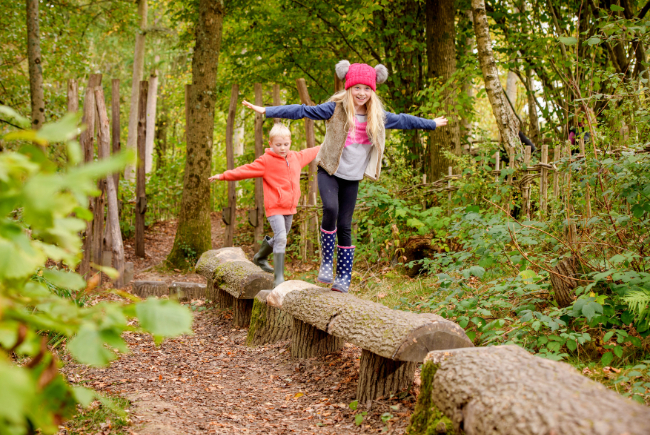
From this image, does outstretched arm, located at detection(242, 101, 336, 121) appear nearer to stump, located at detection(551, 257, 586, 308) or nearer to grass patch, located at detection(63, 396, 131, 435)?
stump, located at detection(551, 257, 586, 308)

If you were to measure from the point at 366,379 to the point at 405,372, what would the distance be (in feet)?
0.90

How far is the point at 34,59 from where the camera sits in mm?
8148

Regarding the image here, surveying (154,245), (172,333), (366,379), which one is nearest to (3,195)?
(172,333)

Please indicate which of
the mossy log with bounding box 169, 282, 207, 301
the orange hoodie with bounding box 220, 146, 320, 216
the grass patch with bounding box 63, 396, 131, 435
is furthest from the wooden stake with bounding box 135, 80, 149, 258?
the grass patch with bounding box 63, 396, 131, 435

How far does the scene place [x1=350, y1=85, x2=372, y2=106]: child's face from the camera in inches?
170

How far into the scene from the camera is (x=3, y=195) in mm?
1023

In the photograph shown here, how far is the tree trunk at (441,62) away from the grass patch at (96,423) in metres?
6.50

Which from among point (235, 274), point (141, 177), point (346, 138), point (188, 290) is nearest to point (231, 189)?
point (141, 177)

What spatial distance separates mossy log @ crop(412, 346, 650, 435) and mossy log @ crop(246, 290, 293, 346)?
2.67 metres

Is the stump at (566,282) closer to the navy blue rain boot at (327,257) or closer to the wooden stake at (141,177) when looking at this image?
the navy blue rain boot at (327,257)

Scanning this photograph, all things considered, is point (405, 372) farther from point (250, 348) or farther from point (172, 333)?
point (172, 333)

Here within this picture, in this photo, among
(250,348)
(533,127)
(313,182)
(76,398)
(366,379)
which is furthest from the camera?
(533,127)

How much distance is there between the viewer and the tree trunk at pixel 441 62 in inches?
333

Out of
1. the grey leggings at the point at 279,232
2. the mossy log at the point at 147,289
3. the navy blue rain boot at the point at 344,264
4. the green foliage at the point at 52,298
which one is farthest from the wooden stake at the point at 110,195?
the green foliage at the point at 52,298
